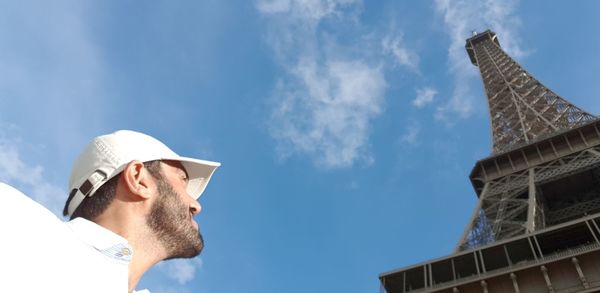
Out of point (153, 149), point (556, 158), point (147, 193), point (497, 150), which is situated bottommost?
point (147, 193)

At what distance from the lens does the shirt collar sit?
1646mm

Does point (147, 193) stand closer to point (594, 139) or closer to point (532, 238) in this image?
point (532, 238)

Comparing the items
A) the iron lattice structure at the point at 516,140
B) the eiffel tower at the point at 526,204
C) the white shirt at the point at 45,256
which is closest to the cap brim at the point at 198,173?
the white shirt at the point at 45,256

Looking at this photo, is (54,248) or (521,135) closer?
(54,248)

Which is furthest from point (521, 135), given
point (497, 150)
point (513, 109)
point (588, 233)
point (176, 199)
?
point (176, 199)

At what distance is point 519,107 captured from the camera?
46.2 metres

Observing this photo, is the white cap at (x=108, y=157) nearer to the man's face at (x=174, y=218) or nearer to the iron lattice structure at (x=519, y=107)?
the man's face at (x=174, y=218)

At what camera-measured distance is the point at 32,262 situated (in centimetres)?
130

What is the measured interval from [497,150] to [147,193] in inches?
1576

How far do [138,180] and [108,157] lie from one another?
0.63 feet

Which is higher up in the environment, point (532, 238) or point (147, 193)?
point (532, 238)

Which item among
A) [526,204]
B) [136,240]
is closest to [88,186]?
[136,240]

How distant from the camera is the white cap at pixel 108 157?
2418 millimetres

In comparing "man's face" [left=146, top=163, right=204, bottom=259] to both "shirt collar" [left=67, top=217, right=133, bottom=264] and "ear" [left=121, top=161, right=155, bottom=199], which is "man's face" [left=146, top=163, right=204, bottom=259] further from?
"shirt collar" [left=67, top=217, right=133, bottom=264]
